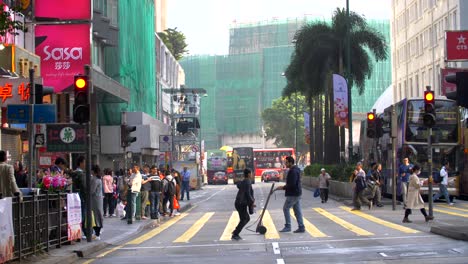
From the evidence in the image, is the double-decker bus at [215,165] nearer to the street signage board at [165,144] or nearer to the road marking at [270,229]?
the street signage board at [165,144]

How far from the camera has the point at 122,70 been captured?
182ft

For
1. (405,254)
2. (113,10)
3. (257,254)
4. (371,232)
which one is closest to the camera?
(405,254)

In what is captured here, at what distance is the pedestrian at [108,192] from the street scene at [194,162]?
69mm

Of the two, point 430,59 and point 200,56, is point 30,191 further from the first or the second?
point 200,56

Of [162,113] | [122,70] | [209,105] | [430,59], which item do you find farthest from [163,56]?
[209,105]

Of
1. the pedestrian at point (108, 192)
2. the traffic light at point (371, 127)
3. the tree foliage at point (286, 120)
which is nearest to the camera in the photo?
the pedestrian at point (108, 192)

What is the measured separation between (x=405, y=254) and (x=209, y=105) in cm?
14225

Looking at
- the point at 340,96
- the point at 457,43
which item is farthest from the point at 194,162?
the point at 457,43

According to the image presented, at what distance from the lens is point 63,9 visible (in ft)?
129

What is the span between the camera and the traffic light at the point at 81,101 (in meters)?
18.5

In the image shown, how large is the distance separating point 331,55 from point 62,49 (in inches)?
1205

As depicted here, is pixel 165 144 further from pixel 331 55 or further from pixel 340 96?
pixel 331 55

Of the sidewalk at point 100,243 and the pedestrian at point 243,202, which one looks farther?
the pedestrian at point 243,202

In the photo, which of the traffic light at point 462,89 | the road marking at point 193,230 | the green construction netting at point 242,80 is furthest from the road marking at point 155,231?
the green construction netting at point 242,80
